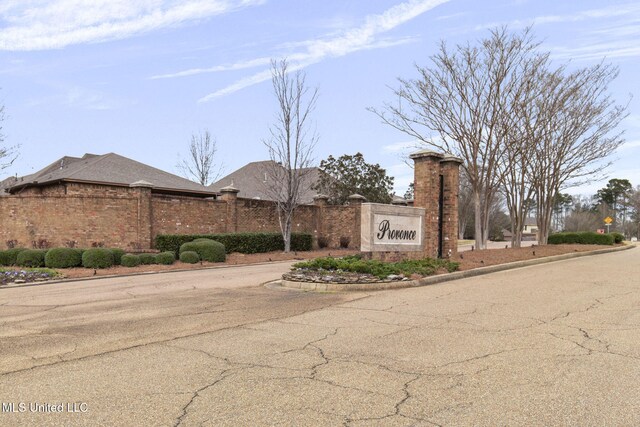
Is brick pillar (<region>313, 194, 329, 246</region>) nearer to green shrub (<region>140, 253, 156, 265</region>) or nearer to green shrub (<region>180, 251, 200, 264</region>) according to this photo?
green shrub (<region>180, 251, 200, 264</region>)

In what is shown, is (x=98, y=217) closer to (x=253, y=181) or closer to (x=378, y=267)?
(x=378, y=267)

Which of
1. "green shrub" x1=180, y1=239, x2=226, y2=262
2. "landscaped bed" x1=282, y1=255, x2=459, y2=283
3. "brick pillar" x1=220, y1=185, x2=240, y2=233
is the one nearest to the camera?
"landscaped bed" x1=282, y1=255, x2=459, y2=283

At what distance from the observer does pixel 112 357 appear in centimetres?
563

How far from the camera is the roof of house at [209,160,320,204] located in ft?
149

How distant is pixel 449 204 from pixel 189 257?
1048 cm

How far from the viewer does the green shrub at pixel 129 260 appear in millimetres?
18438

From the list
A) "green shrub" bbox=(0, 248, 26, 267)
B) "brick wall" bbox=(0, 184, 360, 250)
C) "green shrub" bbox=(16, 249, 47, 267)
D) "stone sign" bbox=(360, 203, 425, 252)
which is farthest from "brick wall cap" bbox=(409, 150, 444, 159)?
"green shrub" bbox=(0, 248, 26, 267)

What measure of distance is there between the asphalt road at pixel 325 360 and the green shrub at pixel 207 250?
10522mm

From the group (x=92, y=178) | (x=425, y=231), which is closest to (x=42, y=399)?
(x=425, y=231)

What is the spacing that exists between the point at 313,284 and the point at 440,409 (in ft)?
24.3

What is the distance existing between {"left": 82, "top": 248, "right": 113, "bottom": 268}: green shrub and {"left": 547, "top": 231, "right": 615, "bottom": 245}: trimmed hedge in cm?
2914

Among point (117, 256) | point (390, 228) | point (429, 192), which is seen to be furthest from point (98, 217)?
point (429, 192)

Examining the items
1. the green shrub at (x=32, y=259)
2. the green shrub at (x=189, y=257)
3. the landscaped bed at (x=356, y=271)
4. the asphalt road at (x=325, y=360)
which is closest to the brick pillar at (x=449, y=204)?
the landscaped bed at (x=356, y=271)

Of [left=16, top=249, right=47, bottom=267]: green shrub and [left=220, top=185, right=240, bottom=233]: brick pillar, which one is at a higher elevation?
[left=220, top=185, right=240, bottom=233]: brick pillar
